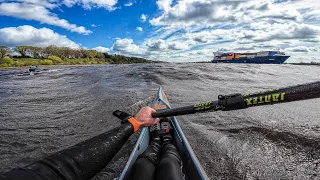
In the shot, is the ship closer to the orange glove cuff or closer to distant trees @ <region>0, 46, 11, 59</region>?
the orange glove cuff

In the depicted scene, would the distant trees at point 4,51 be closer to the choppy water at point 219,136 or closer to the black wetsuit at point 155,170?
the choppy water at point 219,136

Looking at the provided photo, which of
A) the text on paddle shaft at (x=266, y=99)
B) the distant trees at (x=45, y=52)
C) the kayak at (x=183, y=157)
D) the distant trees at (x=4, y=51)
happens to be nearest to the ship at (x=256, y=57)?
the kayak at (x=183, y=157)

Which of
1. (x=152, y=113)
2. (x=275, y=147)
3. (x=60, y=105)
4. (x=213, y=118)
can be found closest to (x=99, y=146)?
(x=152, y=113)

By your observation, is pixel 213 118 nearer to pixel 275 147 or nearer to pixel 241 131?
pixel 241 131

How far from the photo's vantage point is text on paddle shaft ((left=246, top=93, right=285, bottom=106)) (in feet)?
8.54

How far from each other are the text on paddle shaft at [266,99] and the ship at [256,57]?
92.3 metres

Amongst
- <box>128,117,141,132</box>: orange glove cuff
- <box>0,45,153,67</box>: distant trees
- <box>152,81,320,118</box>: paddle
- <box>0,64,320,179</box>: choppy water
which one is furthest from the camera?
<box>0,45,153,67</box>: distant trees

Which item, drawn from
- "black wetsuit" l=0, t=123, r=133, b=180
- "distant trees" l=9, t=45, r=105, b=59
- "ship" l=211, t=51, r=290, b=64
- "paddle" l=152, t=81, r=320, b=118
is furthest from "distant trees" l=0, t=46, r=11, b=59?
"ship" l=211, t=51, r=290, b=64

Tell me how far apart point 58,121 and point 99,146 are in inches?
220

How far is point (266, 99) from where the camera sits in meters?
2.72

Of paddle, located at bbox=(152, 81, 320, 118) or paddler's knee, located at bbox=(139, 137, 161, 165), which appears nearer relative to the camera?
paddle, located at bbox=(152, 81, 320, 118)

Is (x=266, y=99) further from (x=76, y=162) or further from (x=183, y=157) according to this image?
(x=76, y=162)

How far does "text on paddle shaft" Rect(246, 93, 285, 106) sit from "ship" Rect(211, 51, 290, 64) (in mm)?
92274

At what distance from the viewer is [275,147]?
4.46 meters
